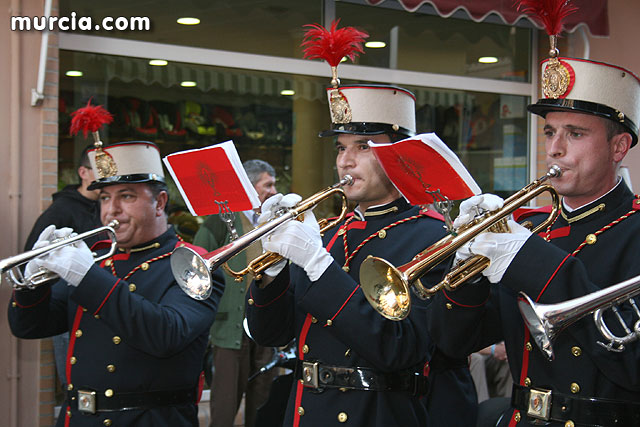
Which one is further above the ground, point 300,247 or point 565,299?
point 300,247

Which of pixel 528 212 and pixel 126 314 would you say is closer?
pixel 528 212

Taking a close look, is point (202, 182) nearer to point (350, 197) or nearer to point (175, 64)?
point (350, 197)

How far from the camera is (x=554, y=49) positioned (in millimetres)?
2516

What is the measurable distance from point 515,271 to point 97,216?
11.5 feet

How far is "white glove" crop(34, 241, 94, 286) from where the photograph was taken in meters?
3.17

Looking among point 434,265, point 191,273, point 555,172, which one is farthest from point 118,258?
point 555,172

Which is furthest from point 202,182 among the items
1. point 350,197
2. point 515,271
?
point 515,271

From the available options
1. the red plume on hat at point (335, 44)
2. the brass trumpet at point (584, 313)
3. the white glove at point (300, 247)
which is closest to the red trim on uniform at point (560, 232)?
the brass trumpet at point (584, 313)

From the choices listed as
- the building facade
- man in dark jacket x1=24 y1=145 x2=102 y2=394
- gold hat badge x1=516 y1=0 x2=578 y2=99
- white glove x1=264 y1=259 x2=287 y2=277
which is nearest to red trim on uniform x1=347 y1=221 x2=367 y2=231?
white glove x1=264 y1=259 x2=287 y2=277

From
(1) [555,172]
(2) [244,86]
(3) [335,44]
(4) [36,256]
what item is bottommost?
(4) [36,256]

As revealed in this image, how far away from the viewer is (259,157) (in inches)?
254

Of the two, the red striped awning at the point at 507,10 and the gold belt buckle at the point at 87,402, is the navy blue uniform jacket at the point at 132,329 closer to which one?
the gold belt buckle at the point at 87,402

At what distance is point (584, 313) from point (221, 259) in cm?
112

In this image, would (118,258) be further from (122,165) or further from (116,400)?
(116,400)
